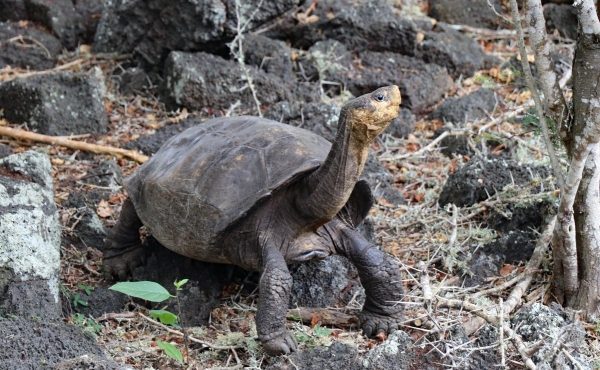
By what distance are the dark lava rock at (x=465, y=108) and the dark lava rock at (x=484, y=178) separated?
1302 millimetres

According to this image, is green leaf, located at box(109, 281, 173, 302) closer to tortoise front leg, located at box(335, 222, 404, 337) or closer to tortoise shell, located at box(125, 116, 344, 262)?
tortoise shell, located at box(125, 116, 344, 262)

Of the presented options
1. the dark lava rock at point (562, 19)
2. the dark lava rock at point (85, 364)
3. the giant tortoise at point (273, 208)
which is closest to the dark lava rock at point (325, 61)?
the dark lava rock at point (562, 19)

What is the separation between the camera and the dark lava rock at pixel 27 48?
729 centimetres

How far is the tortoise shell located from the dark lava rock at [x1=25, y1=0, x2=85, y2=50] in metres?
3.67

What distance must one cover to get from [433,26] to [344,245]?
14.6ft

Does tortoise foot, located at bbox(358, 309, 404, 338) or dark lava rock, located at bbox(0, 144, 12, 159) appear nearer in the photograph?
tortoise foot, located at bbox(358, 309, 404, 338)

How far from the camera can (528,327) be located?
138 inches

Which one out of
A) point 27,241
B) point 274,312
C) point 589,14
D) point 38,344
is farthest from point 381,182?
point 38,344

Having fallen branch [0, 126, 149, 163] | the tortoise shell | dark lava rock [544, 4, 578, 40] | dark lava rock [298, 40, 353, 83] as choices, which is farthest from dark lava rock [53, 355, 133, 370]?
dark lava rock [544, 4, 578, 40]

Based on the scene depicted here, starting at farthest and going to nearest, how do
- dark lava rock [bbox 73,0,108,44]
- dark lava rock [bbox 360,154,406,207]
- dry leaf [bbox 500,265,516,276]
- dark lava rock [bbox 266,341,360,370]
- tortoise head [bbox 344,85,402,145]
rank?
dark lava rock [bbox 73,0,108,44] → dark lava rock [bbox 360,154,406,207] → dry leaf [bbox 500,265,516,276] → tortoise head [bbox 344,85,402,145] → dark lava rock [bbox 266,341,360,370]

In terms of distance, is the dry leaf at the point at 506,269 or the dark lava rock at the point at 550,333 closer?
the dark lava rock at the point at 550,333

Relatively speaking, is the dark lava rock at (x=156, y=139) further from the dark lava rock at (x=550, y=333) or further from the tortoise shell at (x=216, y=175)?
the dark lava rock at (x=550, y=333)

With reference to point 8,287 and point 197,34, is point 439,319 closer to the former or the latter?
point 8,287

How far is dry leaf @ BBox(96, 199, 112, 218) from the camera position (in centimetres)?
528
